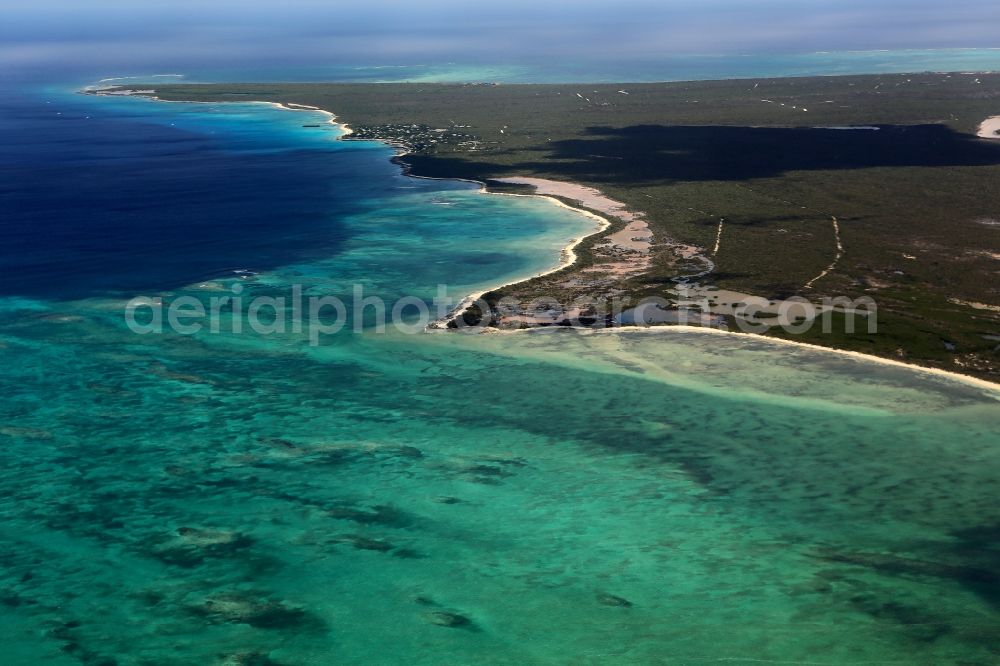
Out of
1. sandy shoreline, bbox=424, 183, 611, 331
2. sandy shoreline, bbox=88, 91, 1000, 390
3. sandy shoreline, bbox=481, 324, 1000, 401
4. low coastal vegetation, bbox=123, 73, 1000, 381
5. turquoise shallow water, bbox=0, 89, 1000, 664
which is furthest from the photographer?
low coastal vegetation, bbox=123, 73, 1000, 381

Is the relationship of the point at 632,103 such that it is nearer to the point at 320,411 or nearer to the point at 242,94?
the point at 242,94

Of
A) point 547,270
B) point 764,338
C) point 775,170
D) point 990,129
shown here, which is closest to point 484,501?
point 764,338

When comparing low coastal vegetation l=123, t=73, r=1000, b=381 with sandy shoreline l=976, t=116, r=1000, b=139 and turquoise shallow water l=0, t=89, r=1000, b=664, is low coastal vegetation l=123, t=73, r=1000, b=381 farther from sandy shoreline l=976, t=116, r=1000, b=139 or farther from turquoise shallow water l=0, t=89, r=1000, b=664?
turquoise shallow water l=0, t=89, r=1000, b=664

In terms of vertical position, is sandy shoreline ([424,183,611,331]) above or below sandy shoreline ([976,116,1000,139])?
below

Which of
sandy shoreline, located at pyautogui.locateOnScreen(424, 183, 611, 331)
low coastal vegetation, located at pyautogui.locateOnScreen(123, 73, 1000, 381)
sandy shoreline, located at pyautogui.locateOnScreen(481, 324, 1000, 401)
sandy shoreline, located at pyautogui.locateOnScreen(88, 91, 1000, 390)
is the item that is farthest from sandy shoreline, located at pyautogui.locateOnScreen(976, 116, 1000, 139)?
sandy shoreline, located at pyautogui.locateOnScreen(481, 324, 1000, 401)

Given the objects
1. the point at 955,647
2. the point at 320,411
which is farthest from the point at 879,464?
the point at 320,411

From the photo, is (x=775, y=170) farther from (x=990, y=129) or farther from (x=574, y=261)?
(x=990, y=129)
